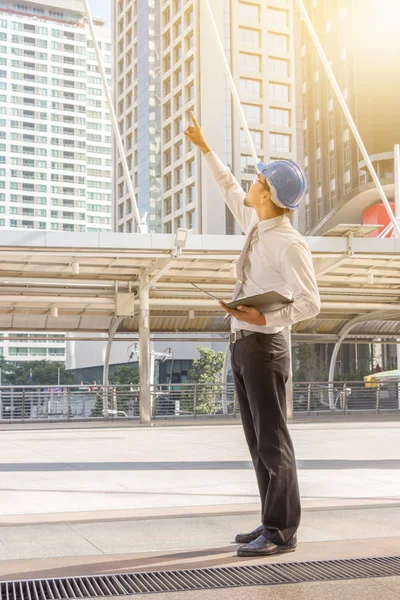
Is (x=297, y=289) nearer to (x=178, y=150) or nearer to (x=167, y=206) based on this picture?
(x=178, y=150)

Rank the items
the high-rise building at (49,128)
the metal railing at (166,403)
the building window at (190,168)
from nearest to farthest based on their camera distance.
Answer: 1. the metal railing at (166,403)
2. the building window at (190,168)
3. the high-rise building at (49,128)

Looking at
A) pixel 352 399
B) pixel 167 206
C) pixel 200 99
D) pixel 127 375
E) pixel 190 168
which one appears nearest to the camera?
pixel 352 399

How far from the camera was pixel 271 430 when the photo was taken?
12.9ft

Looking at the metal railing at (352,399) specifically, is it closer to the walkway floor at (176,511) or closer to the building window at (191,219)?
the walkway floor at (176,511)

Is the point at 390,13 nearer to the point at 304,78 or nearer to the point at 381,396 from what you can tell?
the point at 304,78

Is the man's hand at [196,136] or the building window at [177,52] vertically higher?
the building window at [177,52]

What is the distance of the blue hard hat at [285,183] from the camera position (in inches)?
158

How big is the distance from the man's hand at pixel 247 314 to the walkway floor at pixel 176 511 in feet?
3.36

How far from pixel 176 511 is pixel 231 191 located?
1.97 metres

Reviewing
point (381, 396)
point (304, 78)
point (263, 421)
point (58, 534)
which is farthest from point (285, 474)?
point (304, 78)

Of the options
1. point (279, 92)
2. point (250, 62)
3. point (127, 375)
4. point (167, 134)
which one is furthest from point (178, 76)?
point (127, 375)

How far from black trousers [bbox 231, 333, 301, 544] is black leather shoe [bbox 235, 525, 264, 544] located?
4.8 inches

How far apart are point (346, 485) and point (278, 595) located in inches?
152

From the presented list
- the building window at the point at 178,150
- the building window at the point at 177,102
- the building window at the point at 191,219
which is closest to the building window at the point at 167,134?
the building window at the point at 177,102
